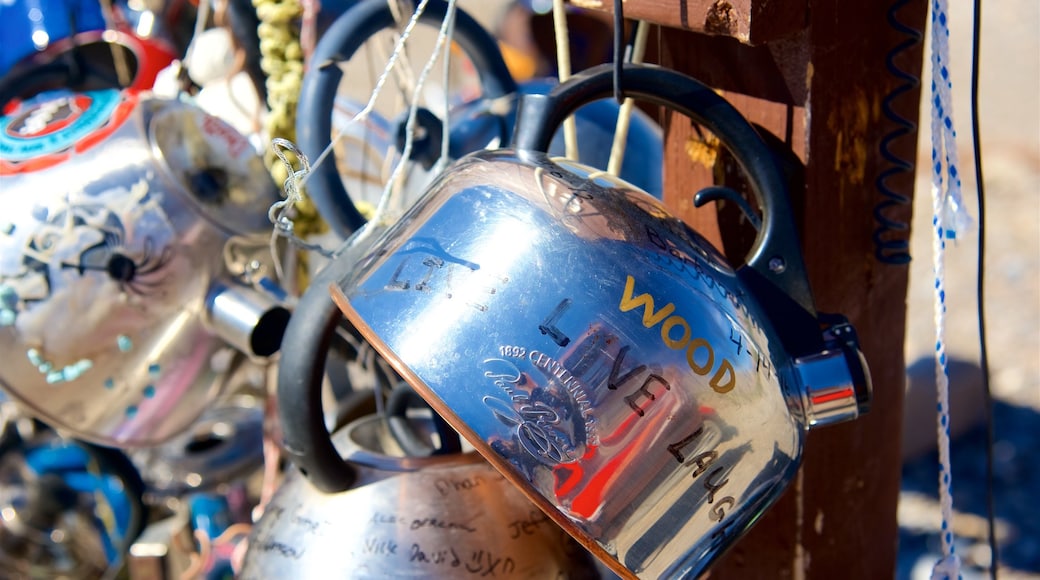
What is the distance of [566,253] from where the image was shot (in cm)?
44

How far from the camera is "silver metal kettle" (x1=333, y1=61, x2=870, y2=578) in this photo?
420 millimetres

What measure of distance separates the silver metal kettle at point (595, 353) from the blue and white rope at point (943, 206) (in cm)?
11

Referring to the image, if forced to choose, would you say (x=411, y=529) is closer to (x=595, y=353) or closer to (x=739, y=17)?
(x=595, y=353)

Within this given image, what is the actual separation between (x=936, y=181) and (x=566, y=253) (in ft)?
0.92

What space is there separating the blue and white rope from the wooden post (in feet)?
0.13

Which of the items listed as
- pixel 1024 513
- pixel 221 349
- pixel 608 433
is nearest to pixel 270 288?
pixel 221 349

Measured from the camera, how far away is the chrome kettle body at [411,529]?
0.54m

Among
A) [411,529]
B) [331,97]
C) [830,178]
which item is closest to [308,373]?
[411,529]

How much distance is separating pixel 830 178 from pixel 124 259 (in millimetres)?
468

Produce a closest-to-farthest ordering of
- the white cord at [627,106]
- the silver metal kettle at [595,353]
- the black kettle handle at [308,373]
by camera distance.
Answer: the silver metal kettle at [595,353] → the black kettle handle at [308,373] → the white cord at [627,106]

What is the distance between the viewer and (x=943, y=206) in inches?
23.7

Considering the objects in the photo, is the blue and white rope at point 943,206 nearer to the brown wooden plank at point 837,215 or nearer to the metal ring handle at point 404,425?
the brown wooden plank at point 837,215

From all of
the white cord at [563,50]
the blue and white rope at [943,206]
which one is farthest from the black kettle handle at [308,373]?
the blue and white rope at [943,206]

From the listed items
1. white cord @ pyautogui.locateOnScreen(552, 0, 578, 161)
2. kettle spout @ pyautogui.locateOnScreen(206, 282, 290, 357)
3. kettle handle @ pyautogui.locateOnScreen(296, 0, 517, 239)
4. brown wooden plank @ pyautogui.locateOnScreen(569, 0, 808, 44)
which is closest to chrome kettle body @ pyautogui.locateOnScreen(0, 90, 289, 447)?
kettle spout @ pyautogui.locateOnScreen(206, 282, 290, 357)
